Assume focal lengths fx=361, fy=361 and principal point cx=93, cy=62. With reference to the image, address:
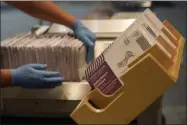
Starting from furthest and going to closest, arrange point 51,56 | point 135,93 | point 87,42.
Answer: point 87,42 < point 51,56 < point 135,93

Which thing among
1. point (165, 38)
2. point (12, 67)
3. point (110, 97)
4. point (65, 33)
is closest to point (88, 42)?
point (65, 33)

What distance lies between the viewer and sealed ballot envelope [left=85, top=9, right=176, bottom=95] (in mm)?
735

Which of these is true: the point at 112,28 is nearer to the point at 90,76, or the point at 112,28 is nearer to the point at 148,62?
the point at 90,76

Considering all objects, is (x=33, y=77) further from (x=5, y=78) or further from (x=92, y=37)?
(x=92, y=37)

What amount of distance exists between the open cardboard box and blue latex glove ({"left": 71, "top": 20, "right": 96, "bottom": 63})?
1.53ft

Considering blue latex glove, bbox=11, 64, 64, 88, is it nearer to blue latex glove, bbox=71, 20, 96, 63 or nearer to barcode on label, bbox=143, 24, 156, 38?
blue latex glove, bbox=71, 20, 96, 63

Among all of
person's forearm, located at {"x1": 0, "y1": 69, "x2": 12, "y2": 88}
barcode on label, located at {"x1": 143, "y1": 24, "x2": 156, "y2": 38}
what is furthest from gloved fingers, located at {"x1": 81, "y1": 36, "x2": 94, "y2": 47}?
barcode on label, located at {"x1": 143, "y1": 24, "x2": 156, "y2": 38}

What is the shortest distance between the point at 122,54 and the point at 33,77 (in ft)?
1.12

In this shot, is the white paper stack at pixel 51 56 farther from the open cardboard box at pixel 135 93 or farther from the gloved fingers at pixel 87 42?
the open cardboard box at pixel 135 93

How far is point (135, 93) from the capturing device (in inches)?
26.7

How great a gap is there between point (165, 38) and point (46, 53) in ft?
1.38

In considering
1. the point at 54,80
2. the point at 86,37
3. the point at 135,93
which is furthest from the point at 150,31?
the point at 86,37

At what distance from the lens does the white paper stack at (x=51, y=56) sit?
3.68 ft

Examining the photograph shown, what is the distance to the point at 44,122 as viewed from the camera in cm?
119
